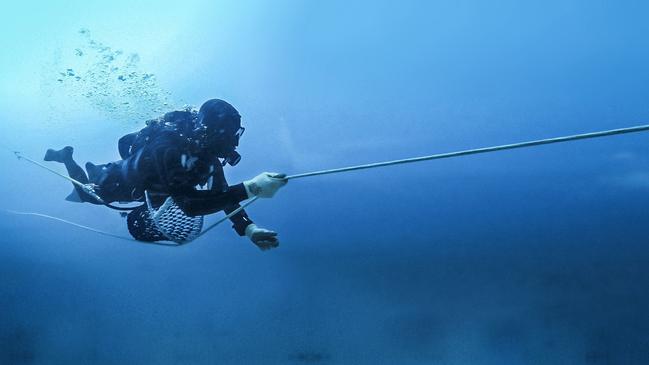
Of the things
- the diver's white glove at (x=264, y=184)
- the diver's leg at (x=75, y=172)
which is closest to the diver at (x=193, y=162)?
the diver's white glove at (x=264, y=184)

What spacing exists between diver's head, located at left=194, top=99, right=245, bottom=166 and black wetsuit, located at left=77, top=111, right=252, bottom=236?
0.25 feet

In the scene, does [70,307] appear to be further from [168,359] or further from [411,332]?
[411,332]

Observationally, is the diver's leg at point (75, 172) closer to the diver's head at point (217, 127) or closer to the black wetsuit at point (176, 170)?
the black wetsuit at point (176, 170)

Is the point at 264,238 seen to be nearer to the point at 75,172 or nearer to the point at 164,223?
the point at 164,223

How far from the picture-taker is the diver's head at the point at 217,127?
9.37 ft

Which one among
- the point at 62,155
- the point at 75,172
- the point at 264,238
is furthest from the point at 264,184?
the point at 62,155

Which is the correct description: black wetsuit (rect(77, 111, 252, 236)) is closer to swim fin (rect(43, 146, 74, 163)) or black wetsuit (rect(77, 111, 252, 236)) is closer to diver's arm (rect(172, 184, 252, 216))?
diver's arm (rect(172, 184, 252, 216))

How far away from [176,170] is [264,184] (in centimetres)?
54

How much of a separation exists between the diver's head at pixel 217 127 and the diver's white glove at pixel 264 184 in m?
0.27

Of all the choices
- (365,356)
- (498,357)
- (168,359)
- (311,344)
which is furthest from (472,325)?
(168,359)

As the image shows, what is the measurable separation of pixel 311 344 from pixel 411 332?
2.34 m

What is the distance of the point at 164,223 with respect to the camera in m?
3.17

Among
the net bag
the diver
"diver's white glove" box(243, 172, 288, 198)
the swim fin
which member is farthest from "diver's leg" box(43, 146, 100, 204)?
"diver's white glove" box(243, 172, 288, 198)

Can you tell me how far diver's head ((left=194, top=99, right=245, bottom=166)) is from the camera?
286cm
